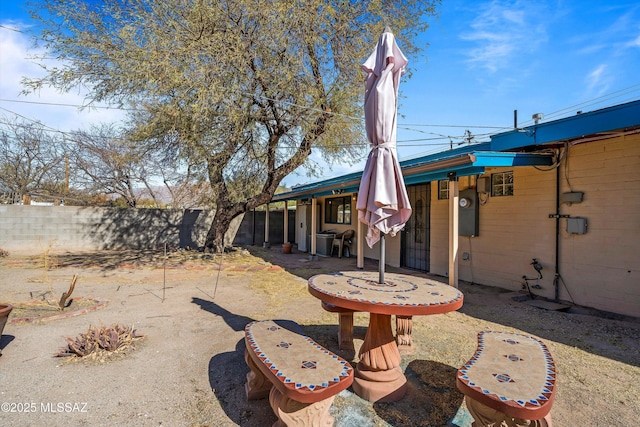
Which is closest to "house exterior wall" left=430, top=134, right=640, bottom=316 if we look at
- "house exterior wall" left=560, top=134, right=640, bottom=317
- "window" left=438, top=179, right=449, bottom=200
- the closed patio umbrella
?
"house exterior wall" left=560, top=134, right=640, bottom=317

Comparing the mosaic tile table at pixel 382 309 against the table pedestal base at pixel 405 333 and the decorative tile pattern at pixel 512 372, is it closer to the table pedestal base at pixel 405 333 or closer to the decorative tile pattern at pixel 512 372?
the decorative tile pattern at pixel 512 372

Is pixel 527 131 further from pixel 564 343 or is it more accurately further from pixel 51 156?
pixel 51 156

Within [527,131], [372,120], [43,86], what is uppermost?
[43,86]

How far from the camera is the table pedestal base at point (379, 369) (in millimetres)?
2656

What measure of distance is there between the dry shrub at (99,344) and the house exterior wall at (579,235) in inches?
246

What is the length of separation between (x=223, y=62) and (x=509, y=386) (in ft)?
24.1

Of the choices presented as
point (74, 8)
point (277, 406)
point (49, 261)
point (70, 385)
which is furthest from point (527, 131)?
point (49, 261)

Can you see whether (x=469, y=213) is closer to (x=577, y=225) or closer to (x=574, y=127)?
(x=577, y=225)

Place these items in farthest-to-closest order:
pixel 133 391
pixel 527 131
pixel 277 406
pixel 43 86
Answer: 1. pixel 43 86
2. pixel 527 131
3. pixel 133 391
4. pixel 277 406

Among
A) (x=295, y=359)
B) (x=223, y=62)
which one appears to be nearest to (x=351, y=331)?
(x=295, y=359)

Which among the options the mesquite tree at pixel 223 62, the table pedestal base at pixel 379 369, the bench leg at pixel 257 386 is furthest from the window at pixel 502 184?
the bench leg at pixel 257 386

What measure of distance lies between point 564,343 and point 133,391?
14.5ft

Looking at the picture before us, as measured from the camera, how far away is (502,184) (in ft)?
21.6

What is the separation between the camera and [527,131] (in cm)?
545
